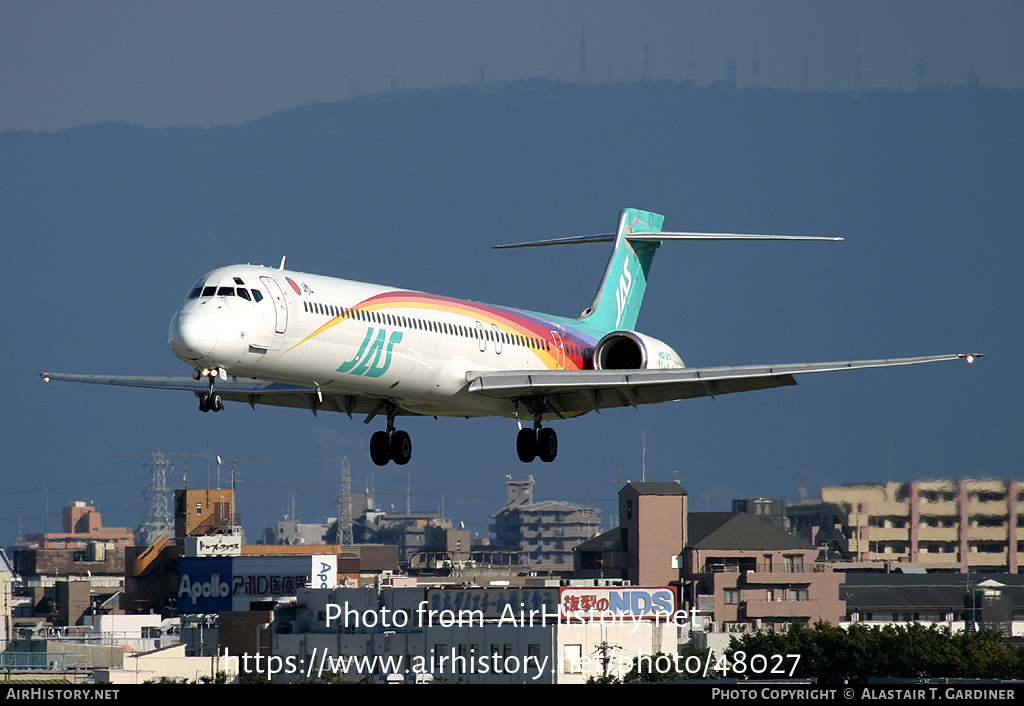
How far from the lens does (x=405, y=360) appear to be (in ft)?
103

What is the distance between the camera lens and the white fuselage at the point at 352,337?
27516 mm

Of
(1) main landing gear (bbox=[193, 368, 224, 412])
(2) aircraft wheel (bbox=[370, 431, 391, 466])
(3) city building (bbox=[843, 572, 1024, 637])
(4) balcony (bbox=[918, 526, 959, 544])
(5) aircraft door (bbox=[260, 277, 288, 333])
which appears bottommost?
(3) city building (bbox=[843, 572, 1024, 637])

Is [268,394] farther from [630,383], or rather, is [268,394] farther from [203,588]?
[203,588]

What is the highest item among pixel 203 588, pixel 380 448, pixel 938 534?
pixel 380 448

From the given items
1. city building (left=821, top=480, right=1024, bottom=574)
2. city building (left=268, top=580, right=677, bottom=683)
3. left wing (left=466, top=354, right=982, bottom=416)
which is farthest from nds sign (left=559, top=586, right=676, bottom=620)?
left wing (left=466, top=354, right=982, bottom=416)

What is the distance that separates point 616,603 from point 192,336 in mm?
33271

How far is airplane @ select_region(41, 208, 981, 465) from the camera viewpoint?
27.9 metres

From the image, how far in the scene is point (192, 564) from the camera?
3629 inches

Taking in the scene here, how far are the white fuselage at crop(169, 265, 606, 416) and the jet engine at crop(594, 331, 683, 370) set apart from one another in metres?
2.90

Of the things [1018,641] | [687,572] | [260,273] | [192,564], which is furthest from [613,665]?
[192,564]

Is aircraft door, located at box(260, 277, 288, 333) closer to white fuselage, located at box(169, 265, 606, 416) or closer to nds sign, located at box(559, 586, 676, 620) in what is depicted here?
white fuselage, located at box(169, 265, 606, 416)

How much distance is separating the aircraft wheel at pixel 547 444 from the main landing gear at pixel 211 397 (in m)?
9.72

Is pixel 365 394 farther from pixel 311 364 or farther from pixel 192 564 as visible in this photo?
pixel 192 564

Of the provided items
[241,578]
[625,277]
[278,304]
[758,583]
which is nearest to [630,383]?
[278,304]
